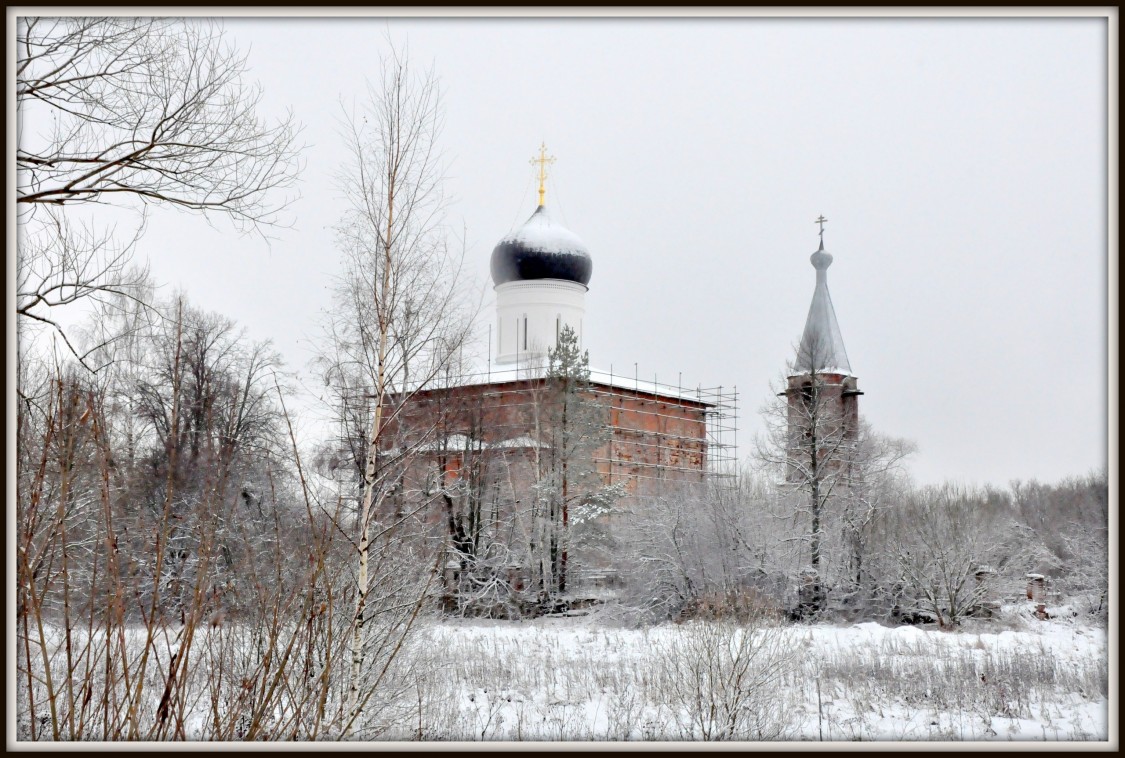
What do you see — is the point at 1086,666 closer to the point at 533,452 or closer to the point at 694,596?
the point at 694,596

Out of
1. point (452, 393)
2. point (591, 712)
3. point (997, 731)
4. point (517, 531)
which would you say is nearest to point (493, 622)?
point (517, 531)

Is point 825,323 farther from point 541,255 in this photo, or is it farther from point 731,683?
point 731,683

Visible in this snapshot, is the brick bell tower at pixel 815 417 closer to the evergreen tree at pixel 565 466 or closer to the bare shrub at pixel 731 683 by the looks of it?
the evergreen tree at pixel 565 466

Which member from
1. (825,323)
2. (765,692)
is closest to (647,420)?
(825,323)

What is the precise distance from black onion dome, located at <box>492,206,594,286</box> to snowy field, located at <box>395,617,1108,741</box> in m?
17.4

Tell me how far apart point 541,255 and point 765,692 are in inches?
906

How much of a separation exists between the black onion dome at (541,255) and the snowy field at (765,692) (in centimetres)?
1745

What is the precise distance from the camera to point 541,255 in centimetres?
3030

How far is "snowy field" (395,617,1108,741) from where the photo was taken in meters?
8.07

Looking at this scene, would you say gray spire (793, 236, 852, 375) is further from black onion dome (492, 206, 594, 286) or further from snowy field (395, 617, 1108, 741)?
snowy field (395, 617, 1108, 741)

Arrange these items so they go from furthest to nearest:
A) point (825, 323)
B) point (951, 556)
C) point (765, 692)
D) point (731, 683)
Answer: point (825, 323) → point (951, 556) → point (765, 692) → point (731, 683)

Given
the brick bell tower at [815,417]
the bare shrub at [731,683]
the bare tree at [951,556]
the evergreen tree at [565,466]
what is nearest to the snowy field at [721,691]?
the bare shrub at [731,683]

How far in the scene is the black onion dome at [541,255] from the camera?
99.4ft

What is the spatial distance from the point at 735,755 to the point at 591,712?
565cm
